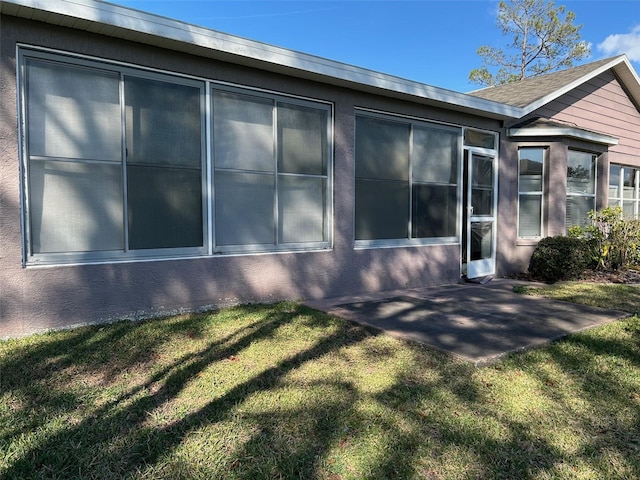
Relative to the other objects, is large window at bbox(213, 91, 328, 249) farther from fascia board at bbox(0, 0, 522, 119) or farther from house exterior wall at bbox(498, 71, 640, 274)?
house exterior wall at bbox(498, 71, 640, 274)

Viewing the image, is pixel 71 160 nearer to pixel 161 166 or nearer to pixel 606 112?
pixel 161 166

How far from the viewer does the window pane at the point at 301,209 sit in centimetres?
589

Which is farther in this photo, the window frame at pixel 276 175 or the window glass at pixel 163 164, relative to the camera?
A: the window frame at pixel 276 175

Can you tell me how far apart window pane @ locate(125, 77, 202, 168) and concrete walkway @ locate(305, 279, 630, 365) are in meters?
2.57

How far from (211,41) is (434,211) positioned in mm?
4556

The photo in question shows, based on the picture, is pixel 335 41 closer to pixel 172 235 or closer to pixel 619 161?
pixel 619 161

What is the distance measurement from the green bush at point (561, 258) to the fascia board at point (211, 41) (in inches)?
128

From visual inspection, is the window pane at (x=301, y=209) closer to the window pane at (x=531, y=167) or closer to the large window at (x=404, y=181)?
the large window at (x=404, y=181)

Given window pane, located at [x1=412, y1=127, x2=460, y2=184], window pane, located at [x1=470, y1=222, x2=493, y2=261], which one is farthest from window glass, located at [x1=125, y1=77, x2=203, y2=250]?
window pane, located at [x1=470, y1=222, x2=493, y2=261]

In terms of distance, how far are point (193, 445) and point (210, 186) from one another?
339 centimetres

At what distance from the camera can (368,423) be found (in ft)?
8.70

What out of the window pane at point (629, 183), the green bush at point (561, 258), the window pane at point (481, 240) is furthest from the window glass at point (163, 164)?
the window pane at point (629, 183)

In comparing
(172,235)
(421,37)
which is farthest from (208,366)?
(421,37)

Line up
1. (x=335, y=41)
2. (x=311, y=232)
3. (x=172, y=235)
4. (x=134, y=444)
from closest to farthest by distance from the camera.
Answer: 1. (x=134, y=444)
2. (x=172, y=235)
3. (x=311, y=232)
4. (x=335, y=41)
